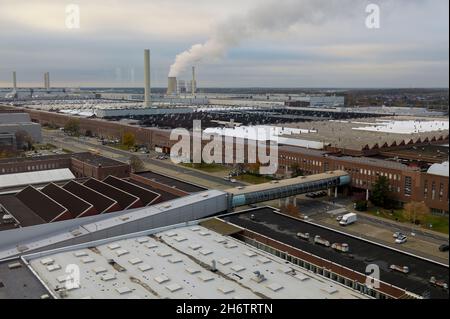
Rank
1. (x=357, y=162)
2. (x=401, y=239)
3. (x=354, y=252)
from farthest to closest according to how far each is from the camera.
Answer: (x=357, y=162) < (x=401, y=239) < (x=354, y=252)

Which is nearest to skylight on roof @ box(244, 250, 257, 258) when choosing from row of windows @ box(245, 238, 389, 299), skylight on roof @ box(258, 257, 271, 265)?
skylight on roof @ box(258, 257, 271, 265)

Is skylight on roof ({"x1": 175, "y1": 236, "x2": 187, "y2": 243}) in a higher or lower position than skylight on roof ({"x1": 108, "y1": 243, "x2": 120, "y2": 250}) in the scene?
higher

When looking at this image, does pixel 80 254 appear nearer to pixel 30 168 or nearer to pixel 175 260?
pixel 175 260

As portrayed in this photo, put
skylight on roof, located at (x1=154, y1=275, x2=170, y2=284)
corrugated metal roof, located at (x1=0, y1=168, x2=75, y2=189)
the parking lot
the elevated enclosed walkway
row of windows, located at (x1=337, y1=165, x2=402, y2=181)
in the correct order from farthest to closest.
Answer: corrugated metal roof, located at (x1=0, y1=168, x2=75, y2=189)
row of windows, located at (x1=337, y1=165, x2=402, y2=181)
the elevated enclosed walkway
the parking lot
skylight on roof, located at (x1=154, y1=275, x2=170, y2=284)

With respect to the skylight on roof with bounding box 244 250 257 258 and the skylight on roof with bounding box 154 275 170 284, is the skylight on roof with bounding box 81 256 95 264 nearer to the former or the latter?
the skylight on roof with bounding box 154 275 170 284

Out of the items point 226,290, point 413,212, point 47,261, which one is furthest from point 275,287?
point 413,212
